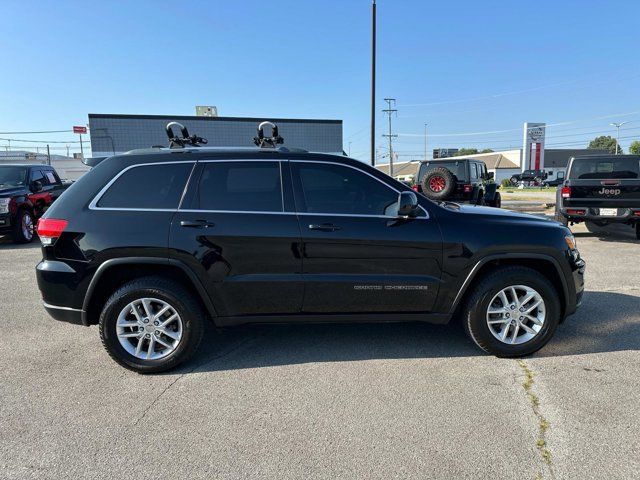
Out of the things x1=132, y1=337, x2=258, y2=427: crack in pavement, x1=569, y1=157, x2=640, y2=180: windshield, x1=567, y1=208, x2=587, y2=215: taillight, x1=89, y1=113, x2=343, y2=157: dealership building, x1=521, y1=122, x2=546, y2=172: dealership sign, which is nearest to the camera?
x1=132, y1=337, x2=258, y2=427: crack in pavement

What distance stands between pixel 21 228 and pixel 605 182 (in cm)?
1319

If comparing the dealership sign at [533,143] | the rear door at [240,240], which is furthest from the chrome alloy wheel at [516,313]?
the dealership sign at [533,143]

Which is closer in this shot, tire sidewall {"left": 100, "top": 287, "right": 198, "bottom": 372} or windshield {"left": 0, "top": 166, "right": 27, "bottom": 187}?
tire sidewall {"left": 100, "top": 287, "right": 198, "bottom": 372}

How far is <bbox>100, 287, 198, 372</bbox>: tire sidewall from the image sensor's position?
339cm

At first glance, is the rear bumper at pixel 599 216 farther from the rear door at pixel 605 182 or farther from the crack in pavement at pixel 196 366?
the crack in pavement at pixel 196 366

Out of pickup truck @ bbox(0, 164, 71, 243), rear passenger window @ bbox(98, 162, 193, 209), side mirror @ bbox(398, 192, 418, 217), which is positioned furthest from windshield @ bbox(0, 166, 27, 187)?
side mirror @ bbox(398, 192, 418, 217)

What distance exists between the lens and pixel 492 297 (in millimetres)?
3594

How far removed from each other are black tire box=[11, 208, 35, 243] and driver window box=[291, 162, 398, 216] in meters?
9.35

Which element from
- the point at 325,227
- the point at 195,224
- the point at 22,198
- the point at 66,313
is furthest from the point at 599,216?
the point at 22,198

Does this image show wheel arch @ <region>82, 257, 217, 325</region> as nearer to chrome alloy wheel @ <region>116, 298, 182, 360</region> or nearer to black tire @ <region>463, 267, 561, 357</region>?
chrome alloy wheel @ <region>116, 298, 182, 360</region>

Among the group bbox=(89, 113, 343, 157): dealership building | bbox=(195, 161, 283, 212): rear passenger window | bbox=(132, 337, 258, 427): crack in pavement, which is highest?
bbox=(89, 113, 343, 157): dealership building

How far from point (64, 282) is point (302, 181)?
2.10 meters

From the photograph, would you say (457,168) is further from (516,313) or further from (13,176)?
(13,176)

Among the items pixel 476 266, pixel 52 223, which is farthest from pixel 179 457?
pixel 476 266
